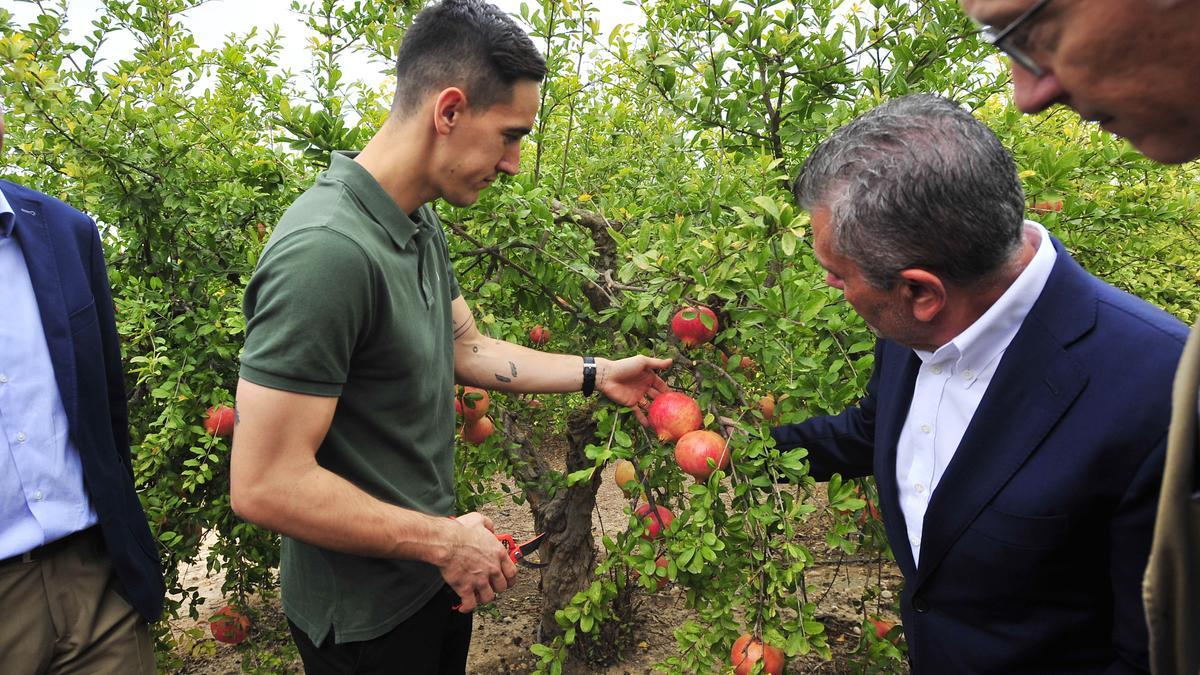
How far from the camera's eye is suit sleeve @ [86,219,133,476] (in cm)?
196

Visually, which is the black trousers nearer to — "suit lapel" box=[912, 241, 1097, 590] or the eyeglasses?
"suit lapel" box=[912, 241, 1097, 590]

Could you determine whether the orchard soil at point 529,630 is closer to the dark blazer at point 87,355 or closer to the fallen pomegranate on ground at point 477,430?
the fallen pomegranate on ground at point 477,430

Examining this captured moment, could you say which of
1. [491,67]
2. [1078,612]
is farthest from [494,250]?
[1078,612]

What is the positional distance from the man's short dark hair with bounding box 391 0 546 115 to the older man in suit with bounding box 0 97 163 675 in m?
0.96

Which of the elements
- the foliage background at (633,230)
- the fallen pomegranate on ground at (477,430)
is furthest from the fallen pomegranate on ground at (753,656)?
the fallen pomegranate on ground at (477,430)

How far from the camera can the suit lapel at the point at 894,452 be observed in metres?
1.53

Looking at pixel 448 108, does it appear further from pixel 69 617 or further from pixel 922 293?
pixel 69 617

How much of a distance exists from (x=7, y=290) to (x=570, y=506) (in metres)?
2.06

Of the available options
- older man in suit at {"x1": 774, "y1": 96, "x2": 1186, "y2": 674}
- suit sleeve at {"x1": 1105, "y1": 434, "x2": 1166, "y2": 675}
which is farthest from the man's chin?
suit sleeve at {"x1": 1105, "y1": 434, "x2": 1166, "y2": 675}

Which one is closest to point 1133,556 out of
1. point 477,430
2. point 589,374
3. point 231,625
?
point 589,374

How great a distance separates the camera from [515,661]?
338 centimetres

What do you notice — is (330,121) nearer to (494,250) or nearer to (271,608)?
(494,250)

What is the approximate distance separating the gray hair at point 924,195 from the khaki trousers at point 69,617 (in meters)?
1.93

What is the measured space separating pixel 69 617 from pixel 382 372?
1.09 m
